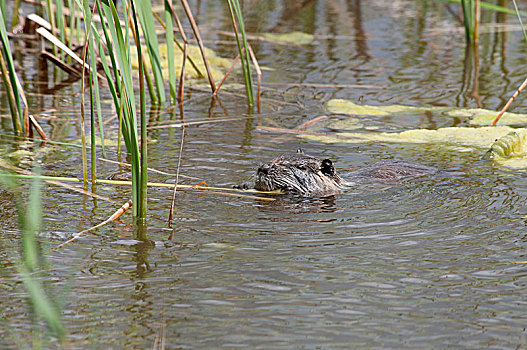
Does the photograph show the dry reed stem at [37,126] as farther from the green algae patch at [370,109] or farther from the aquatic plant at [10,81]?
the green algae patch at [370,109]

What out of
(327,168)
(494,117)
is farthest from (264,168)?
(494,117)

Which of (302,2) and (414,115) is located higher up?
(302,2)

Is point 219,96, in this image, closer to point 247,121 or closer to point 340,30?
point 247,121

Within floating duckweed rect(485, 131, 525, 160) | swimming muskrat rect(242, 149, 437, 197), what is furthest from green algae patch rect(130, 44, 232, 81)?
floating duckweed rect(485, 131, 525, 160)

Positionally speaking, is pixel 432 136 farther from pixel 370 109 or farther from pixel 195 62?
pixel 195 62

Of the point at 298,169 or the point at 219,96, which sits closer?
the point at 298,169

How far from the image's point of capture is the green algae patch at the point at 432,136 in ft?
19.1

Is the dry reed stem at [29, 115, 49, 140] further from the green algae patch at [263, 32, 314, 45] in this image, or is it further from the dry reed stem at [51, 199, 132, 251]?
the green algae patch at [263, 32, 314, 45]

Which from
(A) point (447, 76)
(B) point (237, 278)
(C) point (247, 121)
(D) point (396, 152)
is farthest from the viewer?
(A) point (447, 76)

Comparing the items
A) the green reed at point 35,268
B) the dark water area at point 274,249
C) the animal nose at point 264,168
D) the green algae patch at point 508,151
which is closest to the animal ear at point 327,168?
the dark water area at point 274,249

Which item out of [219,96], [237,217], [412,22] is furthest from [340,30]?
[237,217]

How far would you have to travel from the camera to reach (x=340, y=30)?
35.4ft

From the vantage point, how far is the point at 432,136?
234 inches

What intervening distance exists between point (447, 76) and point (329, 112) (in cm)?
209
